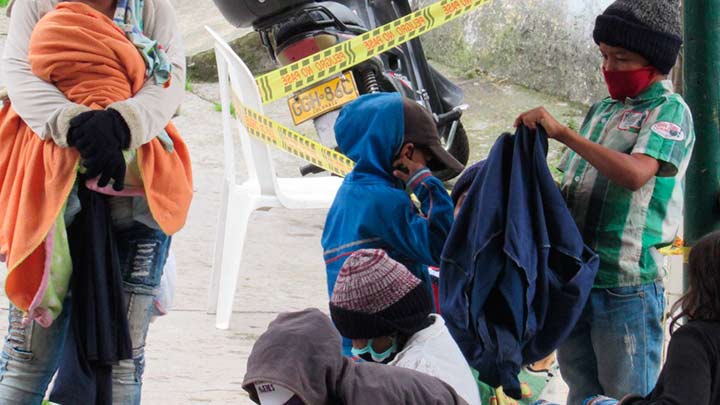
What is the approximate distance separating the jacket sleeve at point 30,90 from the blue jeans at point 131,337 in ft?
1.34

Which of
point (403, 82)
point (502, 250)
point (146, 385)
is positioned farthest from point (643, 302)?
point (403, 82)

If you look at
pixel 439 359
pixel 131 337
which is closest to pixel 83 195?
pixel 131 337

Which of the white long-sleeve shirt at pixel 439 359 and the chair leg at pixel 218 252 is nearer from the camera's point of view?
the white long-sleeve shirt at pixel 439 359

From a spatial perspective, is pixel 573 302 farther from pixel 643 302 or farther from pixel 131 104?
pixel 131 104

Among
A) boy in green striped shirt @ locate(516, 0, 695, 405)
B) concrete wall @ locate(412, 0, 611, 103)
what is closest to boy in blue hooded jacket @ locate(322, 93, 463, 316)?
boy in green striped shirt @ locate(516, 0, 695, 405)

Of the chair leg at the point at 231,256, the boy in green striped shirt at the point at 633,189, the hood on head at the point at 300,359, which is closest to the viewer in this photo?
the hood on head at the point at 300,359

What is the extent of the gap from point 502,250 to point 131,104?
1.28 metres

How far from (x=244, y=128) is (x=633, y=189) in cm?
308

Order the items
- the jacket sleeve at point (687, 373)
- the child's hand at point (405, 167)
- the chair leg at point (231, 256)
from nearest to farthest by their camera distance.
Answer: the jacket sleeve at point (687, 373) < the child's hand at point (405, 167) < the chair leg at point (231, 256)

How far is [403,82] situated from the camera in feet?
23.3

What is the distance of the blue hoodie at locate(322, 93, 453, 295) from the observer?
3561mm

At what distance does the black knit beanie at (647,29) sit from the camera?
3328mm

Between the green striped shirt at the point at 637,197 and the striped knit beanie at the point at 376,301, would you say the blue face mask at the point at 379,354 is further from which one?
the green striped shirt at the point at 637,197

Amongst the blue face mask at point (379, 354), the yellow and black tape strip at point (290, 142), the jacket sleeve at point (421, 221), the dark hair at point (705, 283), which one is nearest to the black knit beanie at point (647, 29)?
the dark hair at point (705, 283)
